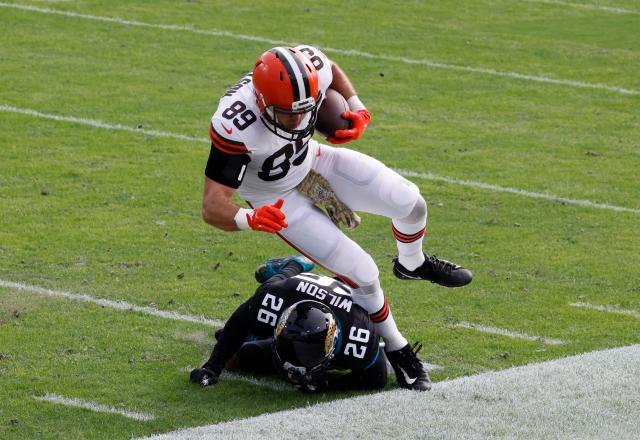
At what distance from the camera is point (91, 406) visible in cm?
623

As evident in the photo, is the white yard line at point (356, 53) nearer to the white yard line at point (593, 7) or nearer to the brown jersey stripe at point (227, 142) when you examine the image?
the white yard line at point (593, 7)

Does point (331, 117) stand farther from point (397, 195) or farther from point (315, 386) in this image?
point (315, 386)

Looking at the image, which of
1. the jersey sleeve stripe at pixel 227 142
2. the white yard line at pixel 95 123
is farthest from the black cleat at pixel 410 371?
the white yard line at pixel 95 123

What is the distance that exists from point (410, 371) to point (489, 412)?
20.3 inches

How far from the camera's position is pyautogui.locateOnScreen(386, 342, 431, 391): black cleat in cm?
651

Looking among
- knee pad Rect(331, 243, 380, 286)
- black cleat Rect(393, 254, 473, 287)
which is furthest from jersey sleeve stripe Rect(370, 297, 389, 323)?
black cleat Rect(393, 254, 473, 287)

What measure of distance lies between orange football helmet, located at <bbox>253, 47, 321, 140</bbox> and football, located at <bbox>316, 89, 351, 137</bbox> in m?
0.51

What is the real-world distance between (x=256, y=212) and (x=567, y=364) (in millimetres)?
1967

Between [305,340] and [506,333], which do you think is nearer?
[305,340]

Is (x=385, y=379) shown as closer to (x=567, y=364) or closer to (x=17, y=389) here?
(x=567, y=364)

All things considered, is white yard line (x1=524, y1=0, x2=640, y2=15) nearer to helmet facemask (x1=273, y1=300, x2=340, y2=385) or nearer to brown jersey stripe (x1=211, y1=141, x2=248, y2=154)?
brown jersey stripe (x1=211, y1=141, x2=248, y2=154)

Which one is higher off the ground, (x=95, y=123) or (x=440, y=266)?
(x=440, y=266)

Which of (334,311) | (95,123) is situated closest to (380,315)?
(334,311)

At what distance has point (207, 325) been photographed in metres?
7.38
